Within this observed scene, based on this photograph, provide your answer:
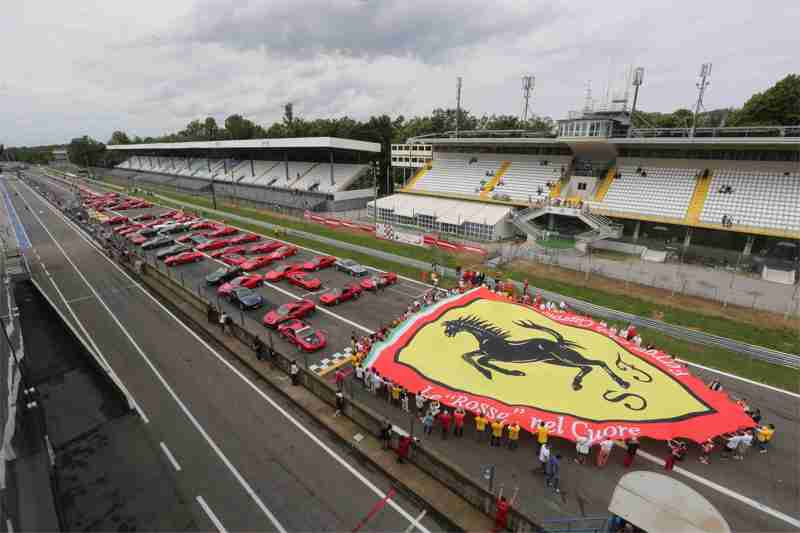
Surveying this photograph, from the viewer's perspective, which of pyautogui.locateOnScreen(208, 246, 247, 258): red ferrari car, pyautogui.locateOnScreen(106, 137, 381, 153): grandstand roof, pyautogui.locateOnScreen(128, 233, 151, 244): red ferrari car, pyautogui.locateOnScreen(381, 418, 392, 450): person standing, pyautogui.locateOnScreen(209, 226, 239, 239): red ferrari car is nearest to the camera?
pyautogui.locateOnScreen(381, 418, 392, 450): person standing

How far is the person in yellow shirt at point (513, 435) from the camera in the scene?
14500 mm

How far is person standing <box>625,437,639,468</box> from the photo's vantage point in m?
13.6

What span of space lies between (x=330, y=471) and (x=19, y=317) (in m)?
28.2

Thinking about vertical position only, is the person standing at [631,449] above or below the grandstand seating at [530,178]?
below

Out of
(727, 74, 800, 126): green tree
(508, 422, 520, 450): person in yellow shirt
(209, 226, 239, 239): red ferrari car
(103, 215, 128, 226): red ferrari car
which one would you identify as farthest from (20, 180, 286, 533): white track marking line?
(727, 74, 800, 126): green tree

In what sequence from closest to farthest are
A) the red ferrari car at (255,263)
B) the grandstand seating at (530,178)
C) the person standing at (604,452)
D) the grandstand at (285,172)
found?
the person standing at (604,452) → the red ferrari car at (255,263) → the grandstand seating at (530,178) → the grandstand at (285,172)

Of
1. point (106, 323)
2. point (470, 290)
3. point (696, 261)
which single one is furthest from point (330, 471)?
point (696, 261)

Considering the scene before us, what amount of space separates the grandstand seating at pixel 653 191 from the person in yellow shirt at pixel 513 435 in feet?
123

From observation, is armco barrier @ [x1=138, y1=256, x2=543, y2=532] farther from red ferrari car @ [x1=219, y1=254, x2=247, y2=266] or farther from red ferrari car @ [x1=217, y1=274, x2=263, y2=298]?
red ferrari car @ [x1=219, y1=254, x2=247, y2=266]

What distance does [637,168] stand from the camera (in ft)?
154

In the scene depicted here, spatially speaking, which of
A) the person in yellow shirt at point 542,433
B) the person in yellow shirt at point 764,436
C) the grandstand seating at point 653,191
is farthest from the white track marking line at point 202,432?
the grandstand seating at point 653,191

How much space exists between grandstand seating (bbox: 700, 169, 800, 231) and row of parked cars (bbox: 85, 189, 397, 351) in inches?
1412

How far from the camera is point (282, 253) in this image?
39625mm

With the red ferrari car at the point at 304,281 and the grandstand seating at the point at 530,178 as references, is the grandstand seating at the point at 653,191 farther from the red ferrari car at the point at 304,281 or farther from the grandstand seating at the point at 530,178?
the red ferrari car at the point at 304,281
